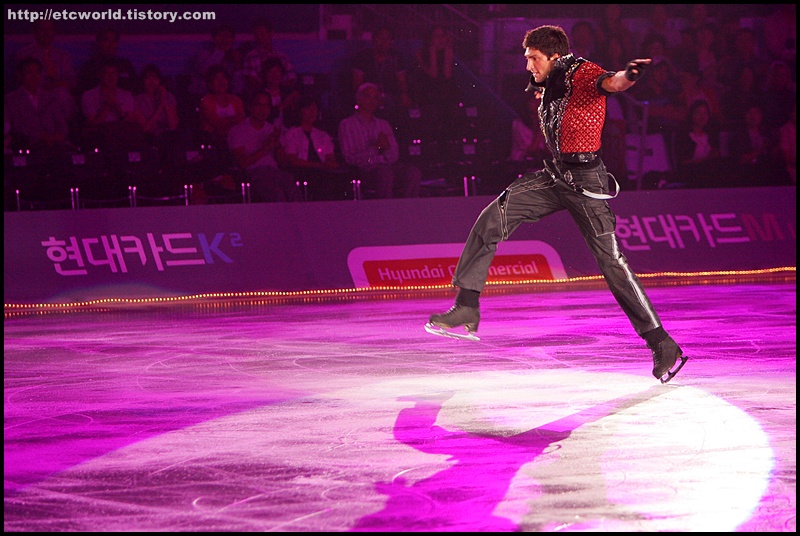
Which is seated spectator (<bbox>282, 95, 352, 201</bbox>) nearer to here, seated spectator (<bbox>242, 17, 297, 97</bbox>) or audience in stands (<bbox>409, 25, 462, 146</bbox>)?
seated spectator (<bbox>242, 17, 297, 97</bbox>)

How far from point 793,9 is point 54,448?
48.1 feet

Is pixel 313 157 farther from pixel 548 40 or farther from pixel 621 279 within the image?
pixel 621 279

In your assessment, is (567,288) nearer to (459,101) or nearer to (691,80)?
(459,101)

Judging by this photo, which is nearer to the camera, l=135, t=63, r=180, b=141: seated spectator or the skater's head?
the skater's head

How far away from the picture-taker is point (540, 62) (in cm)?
563

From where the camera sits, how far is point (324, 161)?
44.0 ft

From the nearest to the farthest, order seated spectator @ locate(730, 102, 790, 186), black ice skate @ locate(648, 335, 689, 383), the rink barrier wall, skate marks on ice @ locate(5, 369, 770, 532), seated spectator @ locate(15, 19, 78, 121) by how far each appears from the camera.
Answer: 1. skate marks on ice @ locate(5, 369, 770, 532)
2. black ice skate @ locate(648, 335, 689, 383)
3. the rink barrier wall
4. seated spectator @ locate(15, 19, 78, 121)
5. seated spectator @ locate(730, 102, 790, 186)

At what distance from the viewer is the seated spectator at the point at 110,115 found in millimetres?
12961

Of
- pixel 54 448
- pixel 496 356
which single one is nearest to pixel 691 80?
pixel 496 356

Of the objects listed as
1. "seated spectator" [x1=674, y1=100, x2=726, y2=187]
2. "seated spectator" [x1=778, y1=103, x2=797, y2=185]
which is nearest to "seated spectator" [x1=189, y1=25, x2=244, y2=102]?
"seated spectator" [x1=674, y1=100, x2=726, y2=187]

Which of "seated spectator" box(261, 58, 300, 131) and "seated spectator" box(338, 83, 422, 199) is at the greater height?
"seated spectator" box(261, 58, 300, 131)

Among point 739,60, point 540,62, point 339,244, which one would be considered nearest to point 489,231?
point 540,62

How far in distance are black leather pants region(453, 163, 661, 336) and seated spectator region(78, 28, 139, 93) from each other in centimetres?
874

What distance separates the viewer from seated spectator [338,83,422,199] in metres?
13.4
